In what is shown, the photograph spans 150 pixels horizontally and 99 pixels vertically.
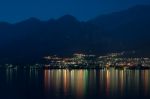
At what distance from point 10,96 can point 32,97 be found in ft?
10.4

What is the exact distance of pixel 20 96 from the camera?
6494 cm

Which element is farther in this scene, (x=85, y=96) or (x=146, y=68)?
(x=146, y=68)

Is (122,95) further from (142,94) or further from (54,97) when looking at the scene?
(54,97)

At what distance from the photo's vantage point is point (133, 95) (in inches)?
2635

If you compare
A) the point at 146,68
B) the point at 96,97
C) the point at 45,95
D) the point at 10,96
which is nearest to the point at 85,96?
the point at 96,97

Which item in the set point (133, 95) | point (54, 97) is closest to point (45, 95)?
point (54, 97)

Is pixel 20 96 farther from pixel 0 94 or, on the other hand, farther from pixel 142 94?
pixel 142 94

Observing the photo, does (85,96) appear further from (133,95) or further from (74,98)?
(133,95)

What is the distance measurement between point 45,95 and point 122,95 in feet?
38.2

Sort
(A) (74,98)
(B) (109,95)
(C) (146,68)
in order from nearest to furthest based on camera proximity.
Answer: (A) (74,98), (B) (109,95), (C) (146,68)

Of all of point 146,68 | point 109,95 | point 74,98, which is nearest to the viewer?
point 74,98

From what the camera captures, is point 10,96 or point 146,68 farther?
point 146,68

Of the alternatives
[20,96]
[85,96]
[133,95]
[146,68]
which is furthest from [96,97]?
[146,68]

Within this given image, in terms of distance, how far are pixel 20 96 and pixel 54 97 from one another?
5271mm
